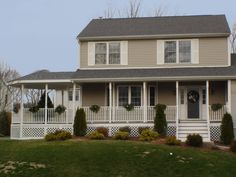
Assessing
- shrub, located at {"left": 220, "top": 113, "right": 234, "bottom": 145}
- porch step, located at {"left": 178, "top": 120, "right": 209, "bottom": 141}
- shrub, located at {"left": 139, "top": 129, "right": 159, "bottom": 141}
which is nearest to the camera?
shrub, located at {"left": 139, "top": 129, "right": 159, "bottom": 141}

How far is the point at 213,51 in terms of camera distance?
101 feet

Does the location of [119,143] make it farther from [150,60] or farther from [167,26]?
[167,26]

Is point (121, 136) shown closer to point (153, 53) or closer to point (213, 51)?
point (153, 53)

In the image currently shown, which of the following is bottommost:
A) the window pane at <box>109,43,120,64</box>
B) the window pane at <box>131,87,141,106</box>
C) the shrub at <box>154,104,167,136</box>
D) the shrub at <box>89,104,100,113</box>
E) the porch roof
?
the shrub at <box>154,104,167,136</box>

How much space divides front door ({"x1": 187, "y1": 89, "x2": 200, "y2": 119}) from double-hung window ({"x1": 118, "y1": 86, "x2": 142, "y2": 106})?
304 centimetres

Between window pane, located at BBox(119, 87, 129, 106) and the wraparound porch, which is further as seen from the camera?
window pane, located at BBox(119, 87, 129, 106)

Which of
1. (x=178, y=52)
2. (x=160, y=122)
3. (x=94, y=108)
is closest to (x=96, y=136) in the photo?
(x=94, y=108)

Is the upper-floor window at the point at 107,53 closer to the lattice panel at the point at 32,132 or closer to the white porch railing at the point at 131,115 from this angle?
the white porch railing at the point at 131,115

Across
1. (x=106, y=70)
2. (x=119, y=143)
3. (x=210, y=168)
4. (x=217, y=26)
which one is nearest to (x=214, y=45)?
(x=217, y=26)

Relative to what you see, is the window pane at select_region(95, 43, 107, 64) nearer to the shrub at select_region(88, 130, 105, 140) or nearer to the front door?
the front door

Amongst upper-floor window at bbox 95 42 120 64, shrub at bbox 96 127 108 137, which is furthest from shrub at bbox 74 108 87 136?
upper-floor window at bbox 95 42 120 64

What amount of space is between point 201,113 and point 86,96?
23.8 feet

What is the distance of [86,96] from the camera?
1272 inches

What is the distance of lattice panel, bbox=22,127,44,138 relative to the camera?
3088cm
